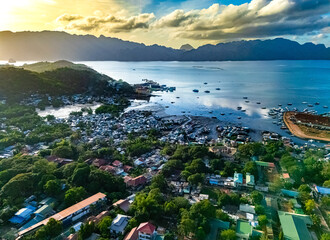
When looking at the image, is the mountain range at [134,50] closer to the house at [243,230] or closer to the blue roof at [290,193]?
the blue roof at [290,193]

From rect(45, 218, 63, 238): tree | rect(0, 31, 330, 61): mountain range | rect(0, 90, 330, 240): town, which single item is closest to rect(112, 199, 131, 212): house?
rect(0, 90, 330, 240): town

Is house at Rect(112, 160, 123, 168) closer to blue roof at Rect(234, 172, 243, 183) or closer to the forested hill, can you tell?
blue roof at Rect(234, 172, 243, 183)

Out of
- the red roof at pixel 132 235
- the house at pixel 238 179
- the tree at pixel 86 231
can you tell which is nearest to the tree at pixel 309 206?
the house at pixel 238 179

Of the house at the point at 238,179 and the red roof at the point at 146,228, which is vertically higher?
the red roof at the point at 146,228

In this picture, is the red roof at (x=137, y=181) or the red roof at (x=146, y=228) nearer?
the red roof at (x=146, y=228)

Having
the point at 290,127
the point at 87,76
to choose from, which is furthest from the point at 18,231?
the point at 87,76

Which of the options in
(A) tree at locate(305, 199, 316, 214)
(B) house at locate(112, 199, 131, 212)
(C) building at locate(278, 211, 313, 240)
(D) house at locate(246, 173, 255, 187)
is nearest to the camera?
(C) building at locate(278, 211, 313, 240)

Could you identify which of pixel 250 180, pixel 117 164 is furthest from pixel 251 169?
pixel 117 164

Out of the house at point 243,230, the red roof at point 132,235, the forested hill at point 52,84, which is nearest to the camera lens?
the red roof at point 132,235
